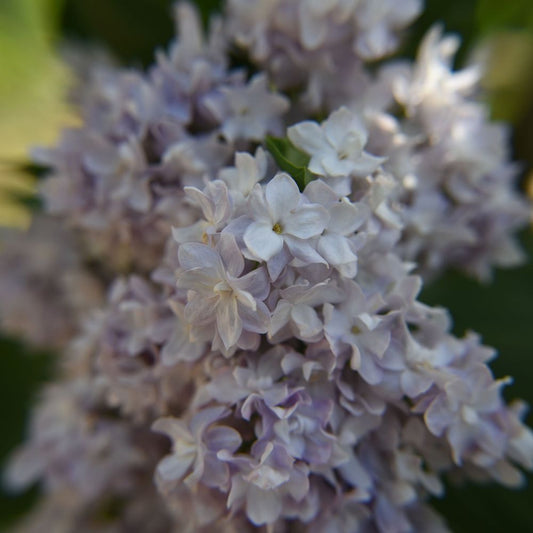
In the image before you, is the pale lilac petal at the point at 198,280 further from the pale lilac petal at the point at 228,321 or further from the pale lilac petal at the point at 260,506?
the pale lilac petal at the point at 260,506

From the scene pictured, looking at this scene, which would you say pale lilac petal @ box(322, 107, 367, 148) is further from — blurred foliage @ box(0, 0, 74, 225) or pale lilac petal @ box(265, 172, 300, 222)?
blurred foliage @ box(0, 0, 74, 225)

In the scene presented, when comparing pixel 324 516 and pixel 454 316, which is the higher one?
pixel 454 316

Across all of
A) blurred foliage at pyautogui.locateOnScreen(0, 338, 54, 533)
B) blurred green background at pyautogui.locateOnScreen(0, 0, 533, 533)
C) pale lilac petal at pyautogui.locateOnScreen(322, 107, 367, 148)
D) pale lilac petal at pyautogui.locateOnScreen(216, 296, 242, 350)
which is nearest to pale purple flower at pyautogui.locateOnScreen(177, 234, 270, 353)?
pale lilac petal at pyautogui.locateOnScreen(216, 296, 242, 350)

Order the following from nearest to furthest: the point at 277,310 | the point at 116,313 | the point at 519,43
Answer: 1. the point at 277,310
2. the point at 116,313
3. the point at 519,43

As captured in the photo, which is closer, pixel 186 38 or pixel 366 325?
pixel 366 325

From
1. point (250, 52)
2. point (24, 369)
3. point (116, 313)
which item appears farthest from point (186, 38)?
point (24, 369)

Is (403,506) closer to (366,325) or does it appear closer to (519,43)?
(366,325)

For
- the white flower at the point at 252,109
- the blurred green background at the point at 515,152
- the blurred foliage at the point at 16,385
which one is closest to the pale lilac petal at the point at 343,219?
the white flower at the point at 252,109
